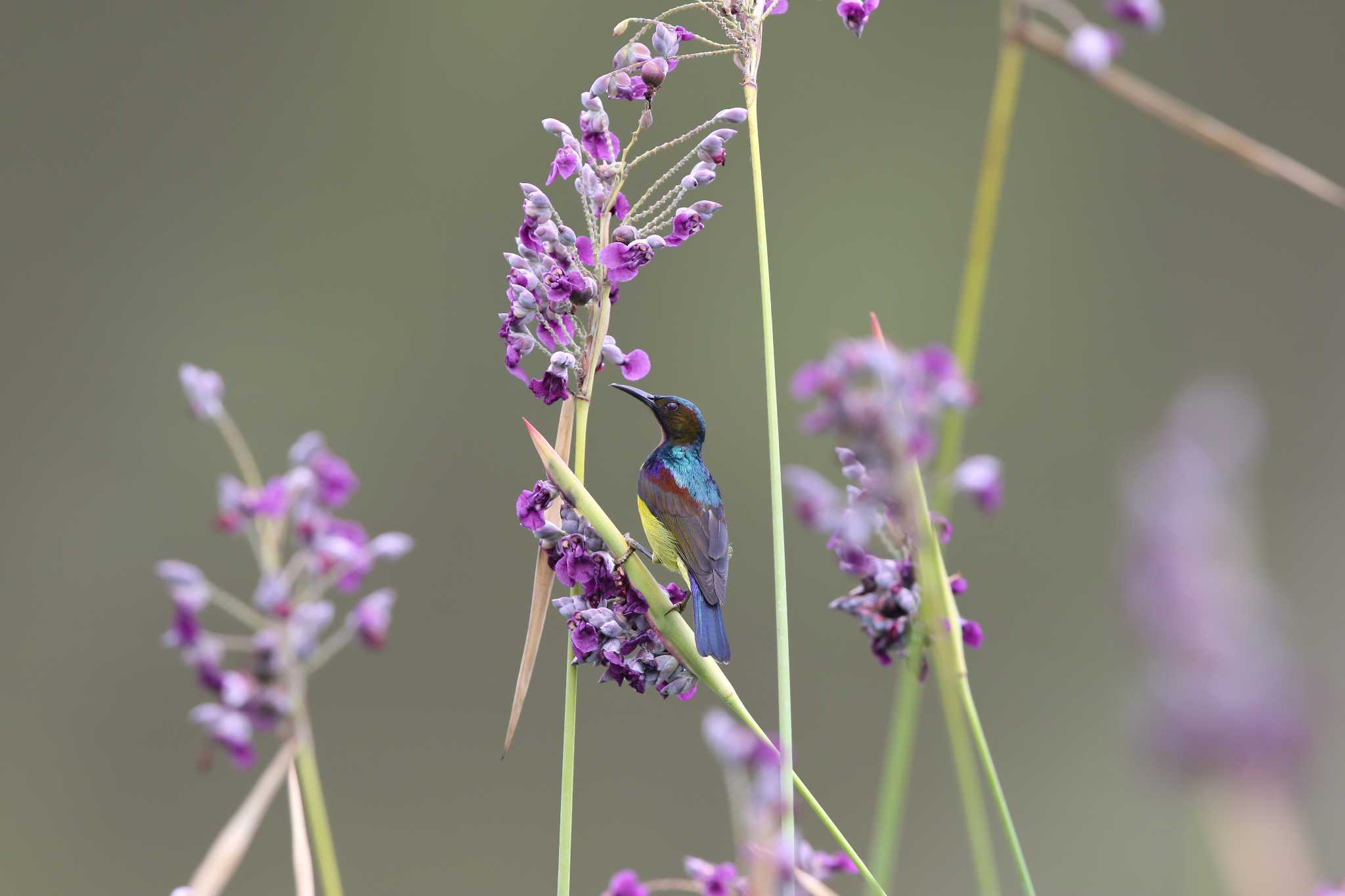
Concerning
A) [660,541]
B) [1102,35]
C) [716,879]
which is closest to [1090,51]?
[1102,35]

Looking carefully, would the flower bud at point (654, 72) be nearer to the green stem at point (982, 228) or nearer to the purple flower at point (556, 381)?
the purple flower at point (556, 381)

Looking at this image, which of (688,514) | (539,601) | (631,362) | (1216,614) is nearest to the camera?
(1216,614)

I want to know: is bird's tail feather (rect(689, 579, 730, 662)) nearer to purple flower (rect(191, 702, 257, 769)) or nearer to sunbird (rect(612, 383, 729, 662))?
sunbird (rect(612, 383, 729, 662))

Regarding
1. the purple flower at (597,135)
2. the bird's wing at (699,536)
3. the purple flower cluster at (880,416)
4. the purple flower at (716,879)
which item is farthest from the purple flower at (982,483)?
the bird's wing at (699,536)

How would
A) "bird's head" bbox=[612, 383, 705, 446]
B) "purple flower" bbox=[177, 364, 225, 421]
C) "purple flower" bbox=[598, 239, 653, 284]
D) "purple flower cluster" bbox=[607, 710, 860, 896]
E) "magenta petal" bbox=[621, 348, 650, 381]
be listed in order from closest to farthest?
"purple flower cluster" bbox=[607, 710, 860, 896], "purple flower" bbox=[177, 364, 225, 421], "purple flower" bbox=[598, 239, 653, 284], "magenta petal" bbox=[621, 348, 650, 381], "bird's head" bbox=[612, 383, 705, 446]

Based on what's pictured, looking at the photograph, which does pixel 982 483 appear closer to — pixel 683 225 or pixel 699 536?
pixel 683 225

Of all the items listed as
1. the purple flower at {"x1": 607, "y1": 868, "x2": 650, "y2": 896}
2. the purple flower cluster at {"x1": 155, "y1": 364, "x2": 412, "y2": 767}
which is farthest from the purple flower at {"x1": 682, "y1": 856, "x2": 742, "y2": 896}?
the purple flower cluster at {"x1": 155, "y1": 364, "x2": 412, "y2": 767}

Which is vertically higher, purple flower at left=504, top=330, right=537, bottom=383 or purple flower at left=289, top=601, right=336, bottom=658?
purple flower at left=504, top=330, right=537, bottom=383
